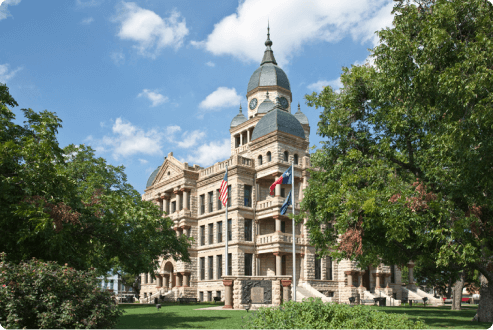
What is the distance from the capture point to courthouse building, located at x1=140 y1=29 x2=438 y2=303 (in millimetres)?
41656

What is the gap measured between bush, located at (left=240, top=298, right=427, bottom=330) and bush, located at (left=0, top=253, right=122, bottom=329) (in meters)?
4.54

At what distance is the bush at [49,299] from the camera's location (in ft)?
38.4

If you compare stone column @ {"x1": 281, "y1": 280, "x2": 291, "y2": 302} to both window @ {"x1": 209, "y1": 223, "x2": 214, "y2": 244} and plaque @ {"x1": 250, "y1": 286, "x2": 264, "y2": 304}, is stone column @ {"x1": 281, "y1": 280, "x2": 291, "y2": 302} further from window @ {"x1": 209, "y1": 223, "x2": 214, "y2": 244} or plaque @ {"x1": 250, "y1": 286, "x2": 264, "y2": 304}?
window @ {"x1": 209, "y1": 223, "x2": 214, "y2": 244}

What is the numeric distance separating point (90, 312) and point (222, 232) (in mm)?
31988

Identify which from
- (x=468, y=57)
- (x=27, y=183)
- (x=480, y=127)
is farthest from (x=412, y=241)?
(x=27, y=183)

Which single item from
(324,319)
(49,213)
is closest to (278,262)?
(49,213)

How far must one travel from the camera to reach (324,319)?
37.2ft

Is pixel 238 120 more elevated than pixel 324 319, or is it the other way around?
pixel 238 120

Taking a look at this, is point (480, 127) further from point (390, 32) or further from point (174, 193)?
point (174, 193)

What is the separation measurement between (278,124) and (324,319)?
32190mm

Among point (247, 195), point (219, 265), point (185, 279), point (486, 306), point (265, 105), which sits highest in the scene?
point (265, 105)

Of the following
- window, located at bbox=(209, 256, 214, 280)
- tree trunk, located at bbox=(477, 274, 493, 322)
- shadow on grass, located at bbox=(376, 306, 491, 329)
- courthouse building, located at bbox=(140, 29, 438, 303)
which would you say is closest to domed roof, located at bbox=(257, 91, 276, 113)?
courthouse building, located at bbox=(140, 29, 438, 303)

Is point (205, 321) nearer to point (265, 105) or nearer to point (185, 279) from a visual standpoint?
point (185, 279)

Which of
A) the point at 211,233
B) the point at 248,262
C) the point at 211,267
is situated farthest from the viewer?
the point at 211,233
